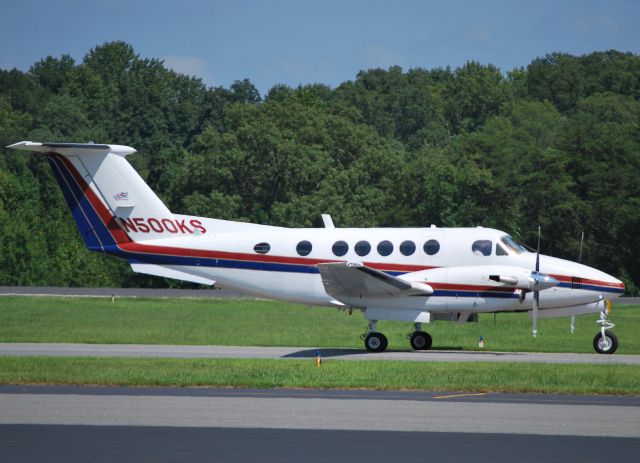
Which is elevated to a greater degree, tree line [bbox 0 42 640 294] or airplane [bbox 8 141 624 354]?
tree line [bbox 0 42 640 294]

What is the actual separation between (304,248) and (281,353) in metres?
2.79

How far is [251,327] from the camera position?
36125 mm

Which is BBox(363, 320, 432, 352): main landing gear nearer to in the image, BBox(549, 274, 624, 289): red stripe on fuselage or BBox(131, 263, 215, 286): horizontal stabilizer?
BBox(549, 274, 624, 289): red stripe on fuselage

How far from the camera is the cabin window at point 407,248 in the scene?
2767 cm

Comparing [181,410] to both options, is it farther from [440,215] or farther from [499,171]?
[499,171]

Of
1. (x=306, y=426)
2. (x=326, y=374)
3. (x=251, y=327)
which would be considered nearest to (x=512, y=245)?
(x=326, y=374)

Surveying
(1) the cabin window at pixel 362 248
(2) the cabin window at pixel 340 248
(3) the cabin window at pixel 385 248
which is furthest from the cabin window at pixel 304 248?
(3) the cabin window at pixel 385 248

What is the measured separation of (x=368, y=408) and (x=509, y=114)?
98309mm

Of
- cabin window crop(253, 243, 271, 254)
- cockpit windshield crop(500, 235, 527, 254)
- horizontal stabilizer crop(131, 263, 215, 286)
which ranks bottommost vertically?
horizontal stabilizer crop(131, 263, 215, 286)

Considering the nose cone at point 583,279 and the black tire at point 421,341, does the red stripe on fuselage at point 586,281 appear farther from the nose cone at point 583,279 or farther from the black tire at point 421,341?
the black tire at point 421,341

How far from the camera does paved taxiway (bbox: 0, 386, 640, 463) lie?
43.8ft

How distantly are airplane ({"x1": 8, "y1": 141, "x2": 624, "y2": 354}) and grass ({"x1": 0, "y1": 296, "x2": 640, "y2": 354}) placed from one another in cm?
242

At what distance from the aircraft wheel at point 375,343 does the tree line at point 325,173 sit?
103 ft

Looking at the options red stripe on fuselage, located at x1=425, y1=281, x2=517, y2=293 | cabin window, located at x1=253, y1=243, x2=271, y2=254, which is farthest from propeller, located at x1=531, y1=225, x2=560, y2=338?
A: cabin window, located at x1=253, y1=243, x2=271, y2=254
